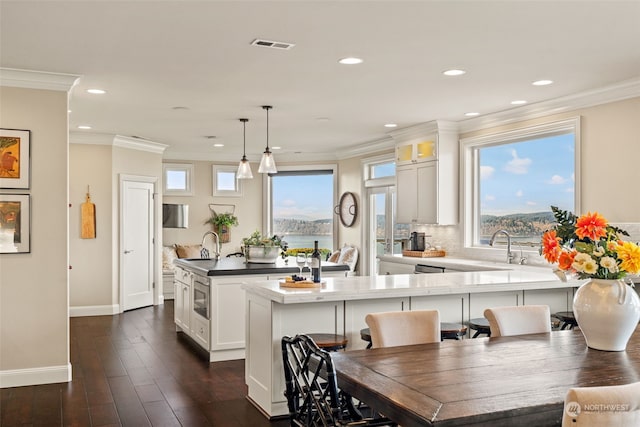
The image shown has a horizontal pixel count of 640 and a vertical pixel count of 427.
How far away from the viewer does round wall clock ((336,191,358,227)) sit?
31.7 ft

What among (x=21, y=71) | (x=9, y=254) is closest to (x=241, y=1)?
(x=21, y=71)

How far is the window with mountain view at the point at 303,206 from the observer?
34.5ft

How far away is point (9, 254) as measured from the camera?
468 cm

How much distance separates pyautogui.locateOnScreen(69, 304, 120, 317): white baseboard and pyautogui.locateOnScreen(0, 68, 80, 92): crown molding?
4.04m

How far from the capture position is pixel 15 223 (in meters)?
4.69

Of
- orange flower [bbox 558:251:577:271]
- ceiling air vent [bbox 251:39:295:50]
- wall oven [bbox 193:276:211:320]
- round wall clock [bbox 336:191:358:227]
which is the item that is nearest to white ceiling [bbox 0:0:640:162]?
ceiling air vent [bbox 251:39:295:50]

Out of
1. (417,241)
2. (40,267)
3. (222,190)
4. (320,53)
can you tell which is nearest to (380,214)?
(417,241)

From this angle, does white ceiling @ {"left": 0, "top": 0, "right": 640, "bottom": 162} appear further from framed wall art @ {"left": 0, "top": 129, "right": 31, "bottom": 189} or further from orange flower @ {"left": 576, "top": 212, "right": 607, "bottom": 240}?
orange flower @ {"left": 576, "top": 212, "right": 607, "bottom": 240}

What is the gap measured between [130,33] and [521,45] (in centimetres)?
253

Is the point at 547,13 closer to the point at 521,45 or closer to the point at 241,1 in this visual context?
the point at 521,45

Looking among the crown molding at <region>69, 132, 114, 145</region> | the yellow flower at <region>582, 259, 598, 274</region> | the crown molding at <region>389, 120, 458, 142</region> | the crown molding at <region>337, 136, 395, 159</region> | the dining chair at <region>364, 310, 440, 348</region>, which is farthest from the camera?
the crown molding at <region>337, 136, 395, 159</region>

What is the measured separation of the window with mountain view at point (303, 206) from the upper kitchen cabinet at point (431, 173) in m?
2.96

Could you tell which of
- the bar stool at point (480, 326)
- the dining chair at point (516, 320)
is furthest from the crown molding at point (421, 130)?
the dining chair at point (516, 320)

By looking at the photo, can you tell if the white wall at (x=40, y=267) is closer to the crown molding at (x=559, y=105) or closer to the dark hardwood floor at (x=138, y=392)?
the dark hardwood floor at (x=138, y=392)
